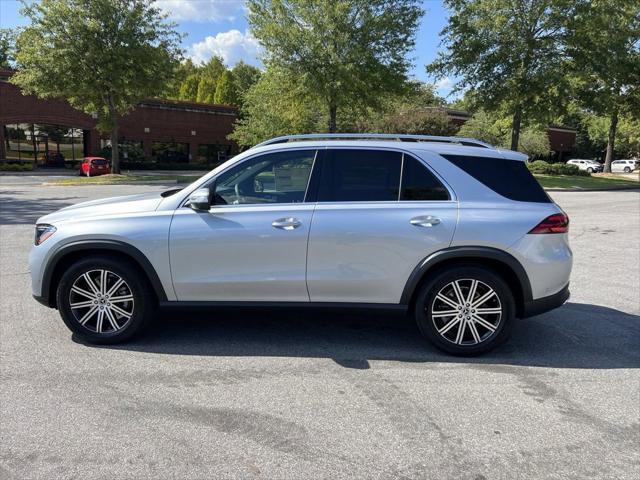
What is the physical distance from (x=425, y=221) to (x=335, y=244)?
2.48 feet

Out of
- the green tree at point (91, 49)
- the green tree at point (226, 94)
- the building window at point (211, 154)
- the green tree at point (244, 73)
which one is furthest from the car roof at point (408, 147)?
the green tree at point (244, 73)

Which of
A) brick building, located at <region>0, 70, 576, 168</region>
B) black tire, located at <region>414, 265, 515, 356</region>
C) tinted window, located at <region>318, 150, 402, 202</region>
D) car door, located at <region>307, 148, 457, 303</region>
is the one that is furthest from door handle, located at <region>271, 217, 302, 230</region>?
brick building, located at <region>0, 70, 576, 168</region>

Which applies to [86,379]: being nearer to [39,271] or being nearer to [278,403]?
[39,271]

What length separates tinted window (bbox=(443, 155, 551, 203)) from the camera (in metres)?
4.26

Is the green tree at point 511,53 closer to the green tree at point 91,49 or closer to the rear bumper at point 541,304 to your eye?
the green tree at point 91,49

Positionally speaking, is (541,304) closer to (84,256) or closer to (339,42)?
(84,256)

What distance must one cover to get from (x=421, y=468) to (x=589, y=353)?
8.03ft

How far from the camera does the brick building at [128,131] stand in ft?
132

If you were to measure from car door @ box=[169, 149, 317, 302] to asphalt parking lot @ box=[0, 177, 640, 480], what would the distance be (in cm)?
55

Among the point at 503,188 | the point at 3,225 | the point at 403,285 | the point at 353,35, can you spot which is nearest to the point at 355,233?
the point at 403,285

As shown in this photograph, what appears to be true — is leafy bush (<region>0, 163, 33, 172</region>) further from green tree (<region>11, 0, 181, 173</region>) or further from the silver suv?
the silver suv

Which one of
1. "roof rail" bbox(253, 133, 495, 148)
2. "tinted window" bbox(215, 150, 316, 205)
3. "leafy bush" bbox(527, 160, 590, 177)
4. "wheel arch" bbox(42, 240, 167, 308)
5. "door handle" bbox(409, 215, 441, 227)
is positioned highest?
"leafy bush" bbox(527, 160, 590, 177)

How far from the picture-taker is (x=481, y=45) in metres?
29.0

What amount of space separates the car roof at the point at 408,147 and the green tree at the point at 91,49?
25391 millimetres
